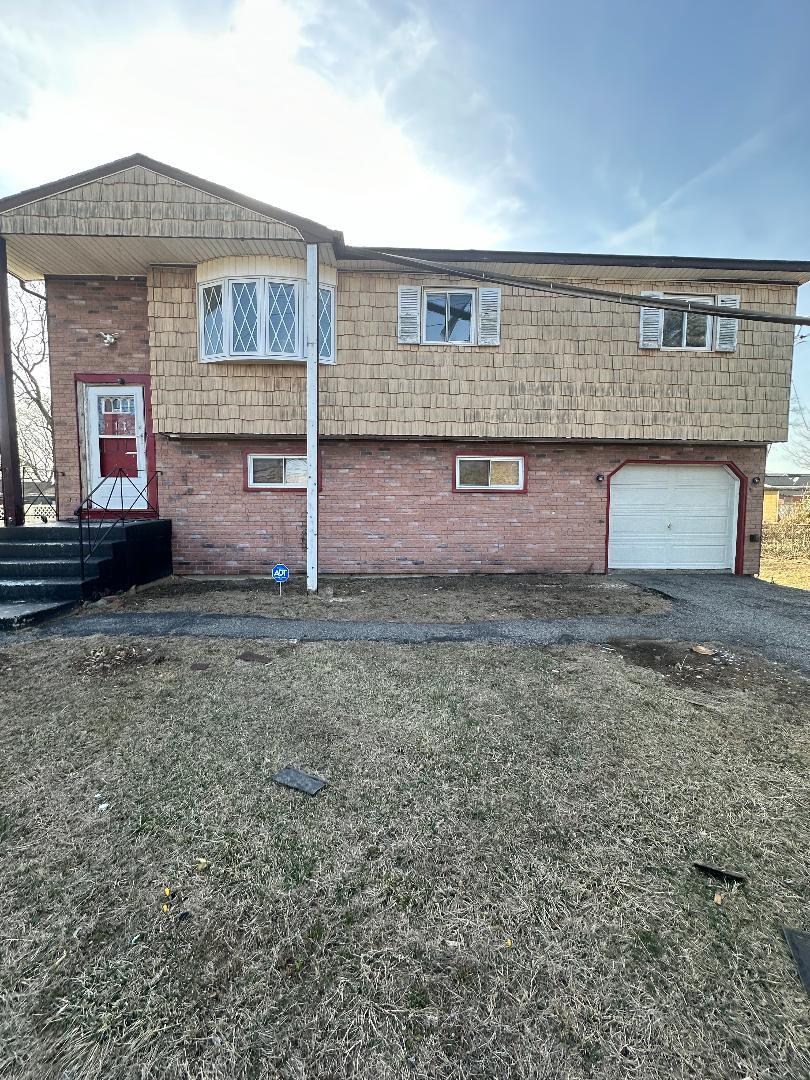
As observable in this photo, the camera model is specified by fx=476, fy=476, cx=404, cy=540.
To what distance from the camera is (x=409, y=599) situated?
7.08m

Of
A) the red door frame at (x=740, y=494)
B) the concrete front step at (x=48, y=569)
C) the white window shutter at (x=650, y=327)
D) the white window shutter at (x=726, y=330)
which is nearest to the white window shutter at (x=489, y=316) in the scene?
the white window shutter at (x=650, y=327)

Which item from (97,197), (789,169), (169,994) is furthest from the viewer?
(789,169)

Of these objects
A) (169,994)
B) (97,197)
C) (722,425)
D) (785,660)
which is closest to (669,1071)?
(169,994)

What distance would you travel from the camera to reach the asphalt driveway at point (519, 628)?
5219 mm

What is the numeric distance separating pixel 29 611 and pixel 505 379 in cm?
764

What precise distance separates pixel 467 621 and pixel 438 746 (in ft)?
9.36

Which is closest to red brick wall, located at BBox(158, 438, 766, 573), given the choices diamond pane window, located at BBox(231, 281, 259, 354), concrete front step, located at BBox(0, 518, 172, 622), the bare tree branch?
concrete front step, located at BBox(0, 518, 172, 622)

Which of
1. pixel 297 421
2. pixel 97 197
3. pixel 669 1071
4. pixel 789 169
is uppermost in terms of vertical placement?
pixel 789 169

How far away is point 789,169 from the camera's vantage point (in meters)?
16.0

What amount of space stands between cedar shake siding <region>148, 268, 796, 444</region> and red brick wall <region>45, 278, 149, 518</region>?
0.86m

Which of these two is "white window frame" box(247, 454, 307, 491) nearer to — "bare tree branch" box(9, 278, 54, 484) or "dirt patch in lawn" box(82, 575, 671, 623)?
"dirt patch in lawn" box(82, 575, 671, 623)

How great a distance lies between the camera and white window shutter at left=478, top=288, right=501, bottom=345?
27.1ft

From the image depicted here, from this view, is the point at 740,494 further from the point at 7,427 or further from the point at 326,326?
the point at 7,427

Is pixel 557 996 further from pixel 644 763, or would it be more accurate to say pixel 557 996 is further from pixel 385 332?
pixel 385 332
